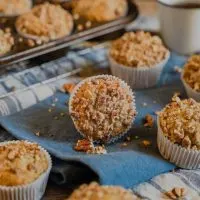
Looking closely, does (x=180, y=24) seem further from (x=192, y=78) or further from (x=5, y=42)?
(x=5, y=42)

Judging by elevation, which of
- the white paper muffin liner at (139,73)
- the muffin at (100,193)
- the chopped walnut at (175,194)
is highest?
the muffin at (100,193)

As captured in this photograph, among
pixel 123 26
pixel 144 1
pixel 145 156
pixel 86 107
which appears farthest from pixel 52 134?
pixel 144 1

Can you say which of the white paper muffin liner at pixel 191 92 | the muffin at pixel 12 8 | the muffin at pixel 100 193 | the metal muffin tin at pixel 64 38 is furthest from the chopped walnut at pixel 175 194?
the muffin at pixel 12 8

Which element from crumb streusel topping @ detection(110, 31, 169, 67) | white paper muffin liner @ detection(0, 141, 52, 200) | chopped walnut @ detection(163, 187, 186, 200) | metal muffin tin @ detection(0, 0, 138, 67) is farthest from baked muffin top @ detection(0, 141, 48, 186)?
crumb streusel topping @ detection(110, 31, 169, 67)

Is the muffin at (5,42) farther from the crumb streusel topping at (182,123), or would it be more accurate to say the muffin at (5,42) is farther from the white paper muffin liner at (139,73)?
the crumb streusel topping at (182,123)

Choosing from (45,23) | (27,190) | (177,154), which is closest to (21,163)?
(27,190)

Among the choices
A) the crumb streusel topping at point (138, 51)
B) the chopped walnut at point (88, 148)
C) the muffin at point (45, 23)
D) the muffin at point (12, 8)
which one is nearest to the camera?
the chopped walnut at point (88, 148)

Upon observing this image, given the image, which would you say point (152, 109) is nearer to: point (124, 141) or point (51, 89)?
point (124, 141)

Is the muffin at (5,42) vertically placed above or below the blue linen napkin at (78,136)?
above

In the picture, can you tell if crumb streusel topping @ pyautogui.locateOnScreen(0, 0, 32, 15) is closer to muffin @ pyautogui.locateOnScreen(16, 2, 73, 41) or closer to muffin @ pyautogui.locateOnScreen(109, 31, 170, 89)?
muffin @ pyautogui.locateOnScreen(16, 2, 73, 41)
